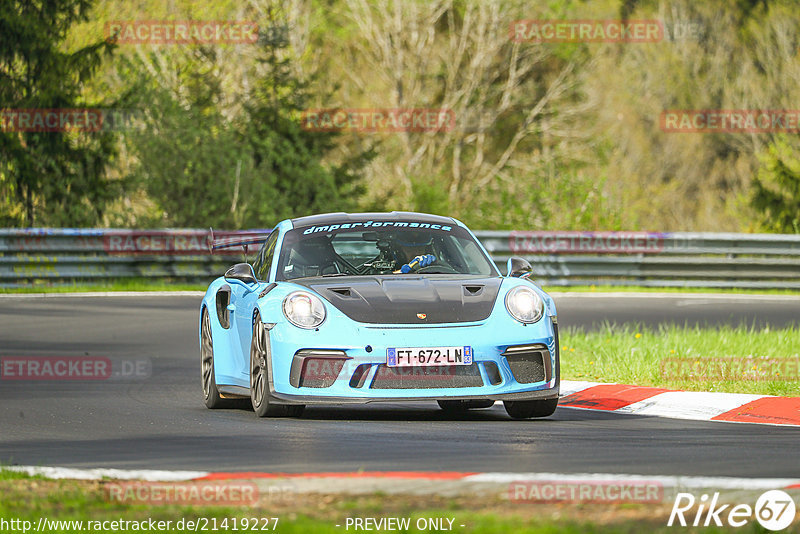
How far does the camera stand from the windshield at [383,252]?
10.8 metres

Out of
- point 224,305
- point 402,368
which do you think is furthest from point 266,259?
point 402,368

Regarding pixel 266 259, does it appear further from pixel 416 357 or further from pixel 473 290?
pixel 416 357

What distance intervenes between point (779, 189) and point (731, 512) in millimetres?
32266

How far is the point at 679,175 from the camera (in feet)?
187

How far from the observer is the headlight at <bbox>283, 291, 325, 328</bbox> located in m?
9.84

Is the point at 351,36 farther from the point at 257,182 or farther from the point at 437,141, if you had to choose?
the point at 257,182

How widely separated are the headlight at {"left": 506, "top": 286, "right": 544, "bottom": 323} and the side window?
1.87 meters

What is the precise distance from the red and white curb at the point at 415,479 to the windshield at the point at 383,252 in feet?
12.5

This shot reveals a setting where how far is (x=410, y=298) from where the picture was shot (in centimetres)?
990

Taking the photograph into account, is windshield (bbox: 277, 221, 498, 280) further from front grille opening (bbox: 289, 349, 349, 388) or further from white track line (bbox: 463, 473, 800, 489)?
white track line (bbox: 463, 473, 800, 489)

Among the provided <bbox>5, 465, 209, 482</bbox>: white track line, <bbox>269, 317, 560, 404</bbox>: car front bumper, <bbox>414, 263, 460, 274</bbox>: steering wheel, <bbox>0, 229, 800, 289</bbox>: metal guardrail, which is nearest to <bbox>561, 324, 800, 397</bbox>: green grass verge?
<bbox>414, 263, 460, 274</bbox>: steering wheel

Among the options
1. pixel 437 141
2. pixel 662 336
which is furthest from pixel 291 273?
pixel 437 141

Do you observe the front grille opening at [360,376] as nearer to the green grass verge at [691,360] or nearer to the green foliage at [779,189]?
the green grass verge at [691,360]

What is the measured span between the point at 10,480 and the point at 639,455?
3.14 m
